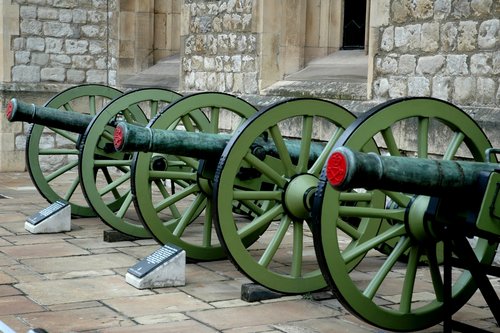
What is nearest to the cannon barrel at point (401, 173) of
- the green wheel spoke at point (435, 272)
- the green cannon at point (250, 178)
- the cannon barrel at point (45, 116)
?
the green wheel spoke at point (435, 272)

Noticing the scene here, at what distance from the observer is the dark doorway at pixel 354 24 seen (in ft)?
27.0

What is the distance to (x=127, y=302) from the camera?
15.9 feet

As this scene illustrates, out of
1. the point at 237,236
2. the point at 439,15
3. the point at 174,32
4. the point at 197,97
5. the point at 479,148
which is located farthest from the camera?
the point at 174,32

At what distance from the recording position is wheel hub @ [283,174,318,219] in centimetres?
496

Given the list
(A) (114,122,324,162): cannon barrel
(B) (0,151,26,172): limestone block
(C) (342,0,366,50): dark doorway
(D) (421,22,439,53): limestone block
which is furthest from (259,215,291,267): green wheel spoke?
(B) (0,151,26,172): limestone block

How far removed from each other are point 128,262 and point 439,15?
8.65 ft

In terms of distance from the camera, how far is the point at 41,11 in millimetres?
11352

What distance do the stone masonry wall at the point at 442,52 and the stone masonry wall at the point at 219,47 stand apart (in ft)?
6.27

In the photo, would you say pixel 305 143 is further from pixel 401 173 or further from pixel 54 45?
pixel 54 45

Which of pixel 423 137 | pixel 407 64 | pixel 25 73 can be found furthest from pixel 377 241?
pixel 25 73

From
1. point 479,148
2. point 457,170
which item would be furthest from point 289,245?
point 457,170


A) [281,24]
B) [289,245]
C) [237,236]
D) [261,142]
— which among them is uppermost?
[281,24]

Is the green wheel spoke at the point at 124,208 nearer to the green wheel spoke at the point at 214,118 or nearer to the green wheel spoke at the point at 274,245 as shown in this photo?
Result: the green wheel spoke at the point at 214,118

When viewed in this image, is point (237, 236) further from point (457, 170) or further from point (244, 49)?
point (244, 49)
